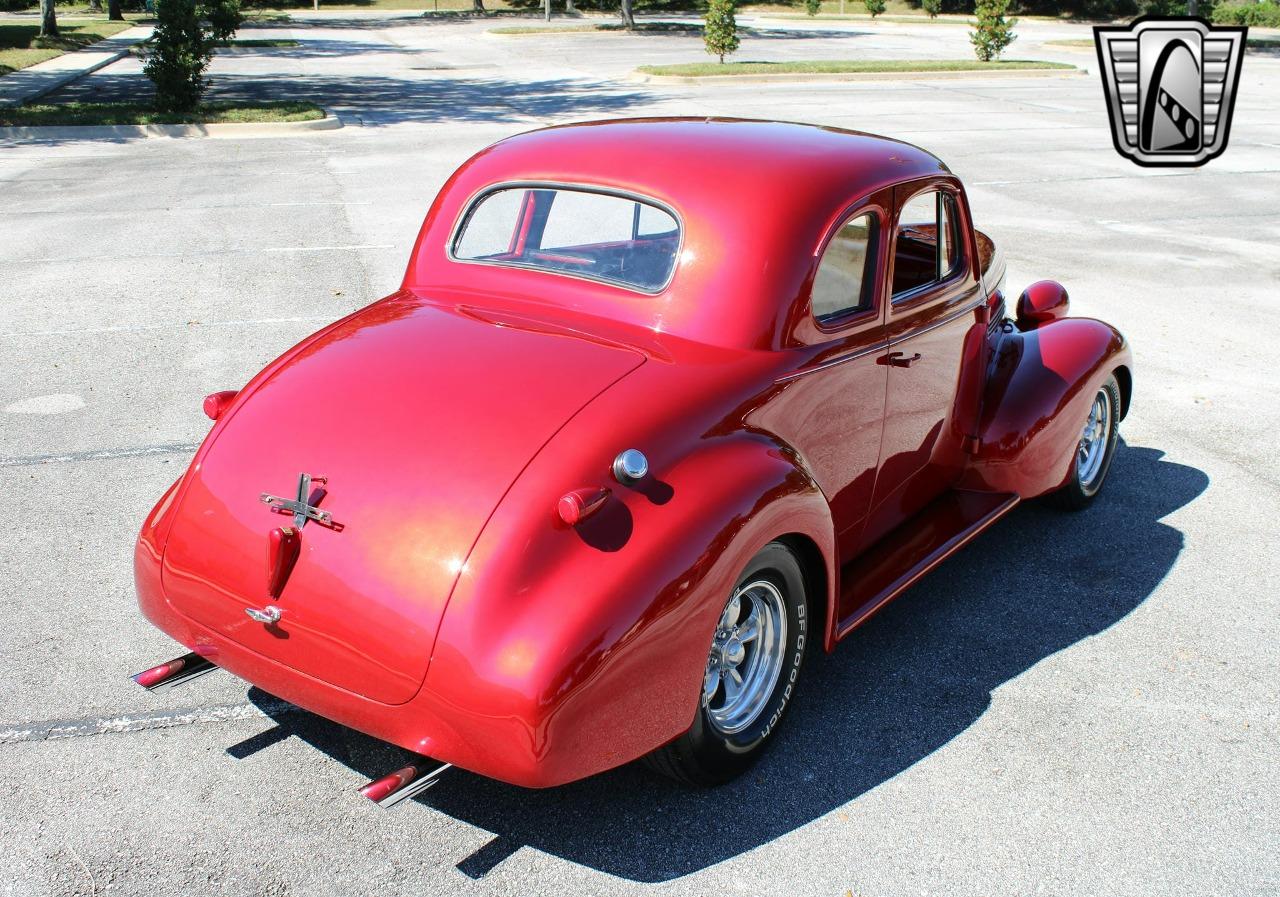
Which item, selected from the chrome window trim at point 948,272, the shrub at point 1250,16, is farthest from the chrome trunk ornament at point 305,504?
the shrub at point 1250,16

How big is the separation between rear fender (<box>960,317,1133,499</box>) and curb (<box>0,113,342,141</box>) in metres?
15.7

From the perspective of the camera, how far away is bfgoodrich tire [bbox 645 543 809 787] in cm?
346

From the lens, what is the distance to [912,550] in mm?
4461

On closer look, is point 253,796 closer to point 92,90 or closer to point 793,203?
point 793,203

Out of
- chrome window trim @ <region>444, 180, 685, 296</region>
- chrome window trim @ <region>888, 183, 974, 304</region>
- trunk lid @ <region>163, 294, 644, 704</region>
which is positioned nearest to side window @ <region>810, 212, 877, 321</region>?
chrome window trim @ <region>888, 183, 974, 304</region>

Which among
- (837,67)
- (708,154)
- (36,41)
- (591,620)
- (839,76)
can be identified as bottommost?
(591,620)

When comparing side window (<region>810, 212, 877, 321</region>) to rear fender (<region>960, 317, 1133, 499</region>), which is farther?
rear fender (<region>960, 317, 1133, 499</region>)

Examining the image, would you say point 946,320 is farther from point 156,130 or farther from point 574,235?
point 156,130

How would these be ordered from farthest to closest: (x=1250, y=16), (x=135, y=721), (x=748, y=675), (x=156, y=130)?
(x=1250, y=16)
(x=156, y=130)
(x=135, y=721)
(x=748, y=675)

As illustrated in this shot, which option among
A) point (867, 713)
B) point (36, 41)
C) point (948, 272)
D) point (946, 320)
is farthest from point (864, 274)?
point (36, 41)

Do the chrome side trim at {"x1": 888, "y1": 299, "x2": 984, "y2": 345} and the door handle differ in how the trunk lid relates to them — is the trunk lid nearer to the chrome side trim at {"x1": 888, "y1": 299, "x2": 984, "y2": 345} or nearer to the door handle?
the door handle

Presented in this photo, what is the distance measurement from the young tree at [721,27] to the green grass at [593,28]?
509 inches

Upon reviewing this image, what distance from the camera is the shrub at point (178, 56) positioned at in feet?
62.7

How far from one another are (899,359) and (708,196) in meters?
0.96
